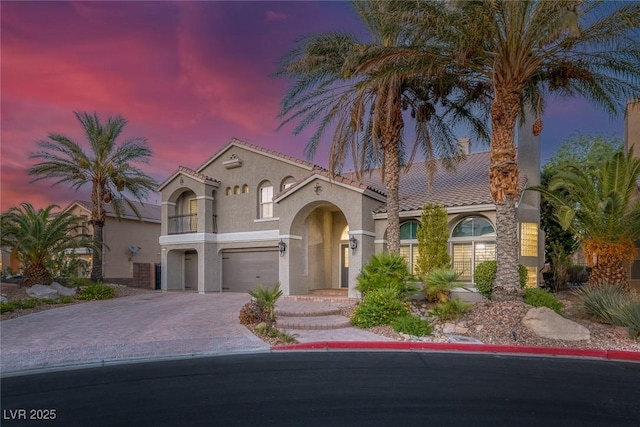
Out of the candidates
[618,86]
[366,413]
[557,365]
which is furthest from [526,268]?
[366,413]

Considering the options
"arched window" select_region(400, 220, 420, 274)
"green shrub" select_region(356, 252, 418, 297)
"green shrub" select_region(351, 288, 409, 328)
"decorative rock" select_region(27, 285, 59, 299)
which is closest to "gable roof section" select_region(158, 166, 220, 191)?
"decorative rock" select_region(27, 285, 59, 299)

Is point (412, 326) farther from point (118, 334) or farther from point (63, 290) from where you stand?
point (63, 290)

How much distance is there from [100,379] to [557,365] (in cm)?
903

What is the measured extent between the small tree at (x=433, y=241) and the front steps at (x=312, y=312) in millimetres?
3189

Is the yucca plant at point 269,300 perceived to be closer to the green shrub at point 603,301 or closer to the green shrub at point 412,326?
the green shrub at point 412,326

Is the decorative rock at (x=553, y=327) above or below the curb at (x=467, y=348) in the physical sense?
above

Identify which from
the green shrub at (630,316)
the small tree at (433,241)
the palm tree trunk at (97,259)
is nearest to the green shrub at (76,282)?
the palm tree trunk at (97,259)

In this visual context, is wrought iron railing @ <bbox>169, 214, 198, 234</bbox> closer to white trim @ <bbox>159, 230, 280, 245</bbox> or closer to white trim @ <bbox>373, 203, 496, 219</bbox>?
white trim @ <bbox>159, 230, 280, 245</bbox>

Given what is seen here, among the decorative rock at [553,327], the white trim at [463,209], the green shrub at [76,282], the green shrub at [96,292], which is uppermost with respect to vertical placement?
the white trim at [463,209]

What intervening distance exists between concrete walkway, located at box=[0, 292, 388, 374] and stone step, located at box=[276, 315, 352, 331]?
366mm

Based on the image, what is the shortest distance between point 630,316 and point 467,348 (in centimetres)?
425

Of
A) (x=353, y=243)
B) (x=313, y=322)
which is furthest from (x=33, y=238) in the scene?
(x=353, y=243)

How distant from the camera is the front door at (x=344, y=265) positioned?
2055 cm

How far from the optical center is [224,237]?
22.6m
